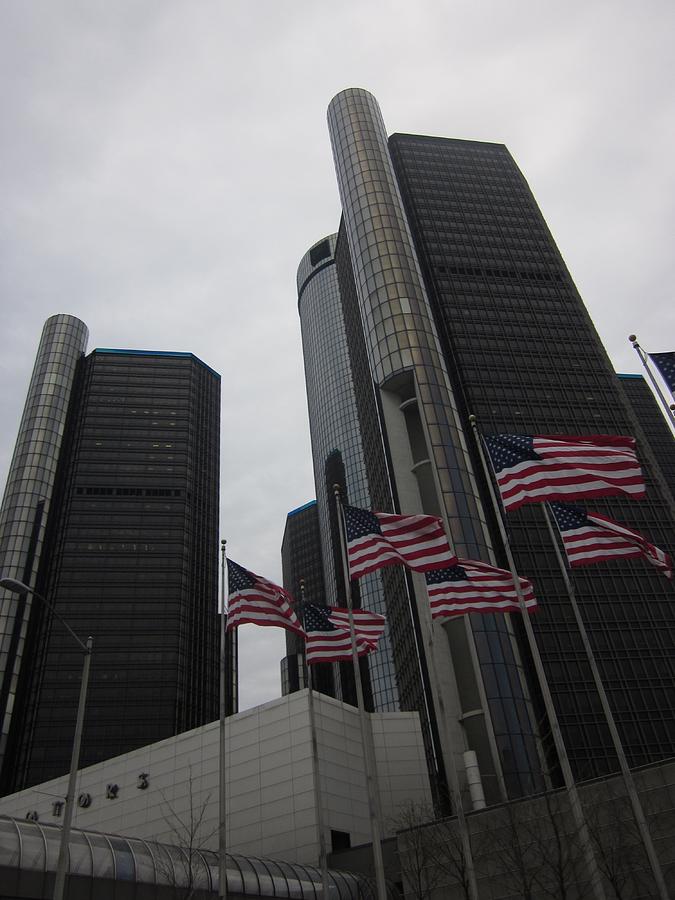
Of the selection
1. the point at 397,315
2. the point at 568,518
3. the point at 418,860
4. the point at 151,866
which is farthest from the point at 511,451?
→ the point at 397,315

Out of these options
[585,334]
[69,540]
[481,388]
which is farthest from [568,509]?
[69,540]

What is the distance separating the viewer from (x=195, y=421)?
176 metres

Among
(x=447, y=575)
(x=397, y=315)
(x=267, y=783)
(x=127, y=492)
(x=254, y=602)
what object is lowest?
(x=267, y=783)

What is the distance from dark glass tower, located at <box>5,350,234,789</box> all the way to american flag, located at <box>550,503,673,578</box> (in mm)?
120260

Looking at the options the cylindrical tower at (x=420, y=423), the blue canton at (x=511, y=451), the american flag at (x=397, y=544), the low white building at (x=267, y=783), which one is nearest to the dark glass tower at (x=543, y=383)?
the cylindrical tower at (x=420, y=423)

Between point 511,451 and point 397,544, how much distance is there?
5.63m

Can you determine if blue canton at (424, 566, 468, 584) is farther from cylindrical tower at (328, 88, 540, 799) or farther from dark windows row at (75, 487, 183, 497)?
dark windows row at (75, 487, 183, 497)

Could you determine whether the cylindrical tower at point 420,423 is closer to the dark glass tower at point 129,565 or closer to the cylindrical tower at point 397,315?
the cylindrical tower at point 397,315

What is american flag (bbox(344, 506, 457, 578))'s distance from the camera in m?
28.3

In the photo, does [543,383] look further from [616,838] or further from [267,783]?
[616,838]

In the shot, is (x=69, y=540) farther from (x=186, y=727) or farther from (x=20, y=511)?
(x=186, y=727)

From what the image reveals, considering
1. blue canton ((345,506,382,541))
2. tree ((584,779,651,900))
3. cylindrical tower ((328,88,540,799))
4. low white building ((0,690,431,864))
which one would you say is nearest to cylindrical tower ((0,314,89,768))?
low white building ((0,690,431,864))

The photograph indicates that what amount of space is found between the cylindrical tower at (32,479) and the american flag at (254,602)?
119 metres

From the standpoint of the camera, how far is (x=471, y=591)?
29.2 meters
